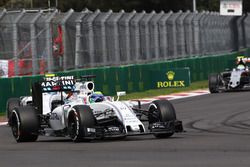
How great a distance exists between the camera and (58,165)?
35.4 feet

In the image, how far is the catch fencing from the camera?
28.0 m

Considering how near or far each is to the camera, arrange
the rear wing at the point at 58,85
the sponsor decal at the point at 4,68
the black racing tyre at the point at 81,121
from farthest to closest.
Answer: the sponsor decal at the point at 4,68 < the rear wing at the point at 58,85 < the black racing tyre at the point at 81,121

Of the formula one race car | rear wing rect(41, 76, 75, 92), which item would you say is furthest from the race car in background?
rear wing rect(41, 76, 75, 92)

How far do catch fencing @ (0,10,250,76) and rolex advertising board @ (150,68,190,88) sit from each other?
7.22 feet

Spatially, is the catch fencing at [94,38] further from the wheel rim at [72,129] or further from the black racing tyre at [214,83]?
the wheel rim at [72,129]

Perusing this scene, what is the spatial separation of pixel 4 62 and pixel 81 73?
2.79 metres

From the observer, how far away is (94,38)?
32.0 metres

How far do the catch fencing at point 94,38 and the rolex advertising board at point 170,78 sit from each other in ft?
7.22

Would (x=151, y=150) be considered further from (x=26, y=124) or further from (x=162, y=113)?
(x=26, y=124)

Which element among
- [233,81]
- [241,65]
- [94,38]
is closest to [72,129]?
[233,81]

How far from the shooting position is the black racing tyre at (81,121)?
13781mm

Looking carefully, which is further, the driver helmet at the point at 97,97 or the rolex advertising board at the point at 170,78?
the rolex advertising board at the point at 170,78

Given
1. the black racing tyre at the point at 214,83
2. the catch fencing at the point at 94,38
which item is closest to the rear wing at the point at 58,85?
the catch fencing at the point at 94,38

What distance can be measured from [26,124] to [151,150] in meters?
3.37
